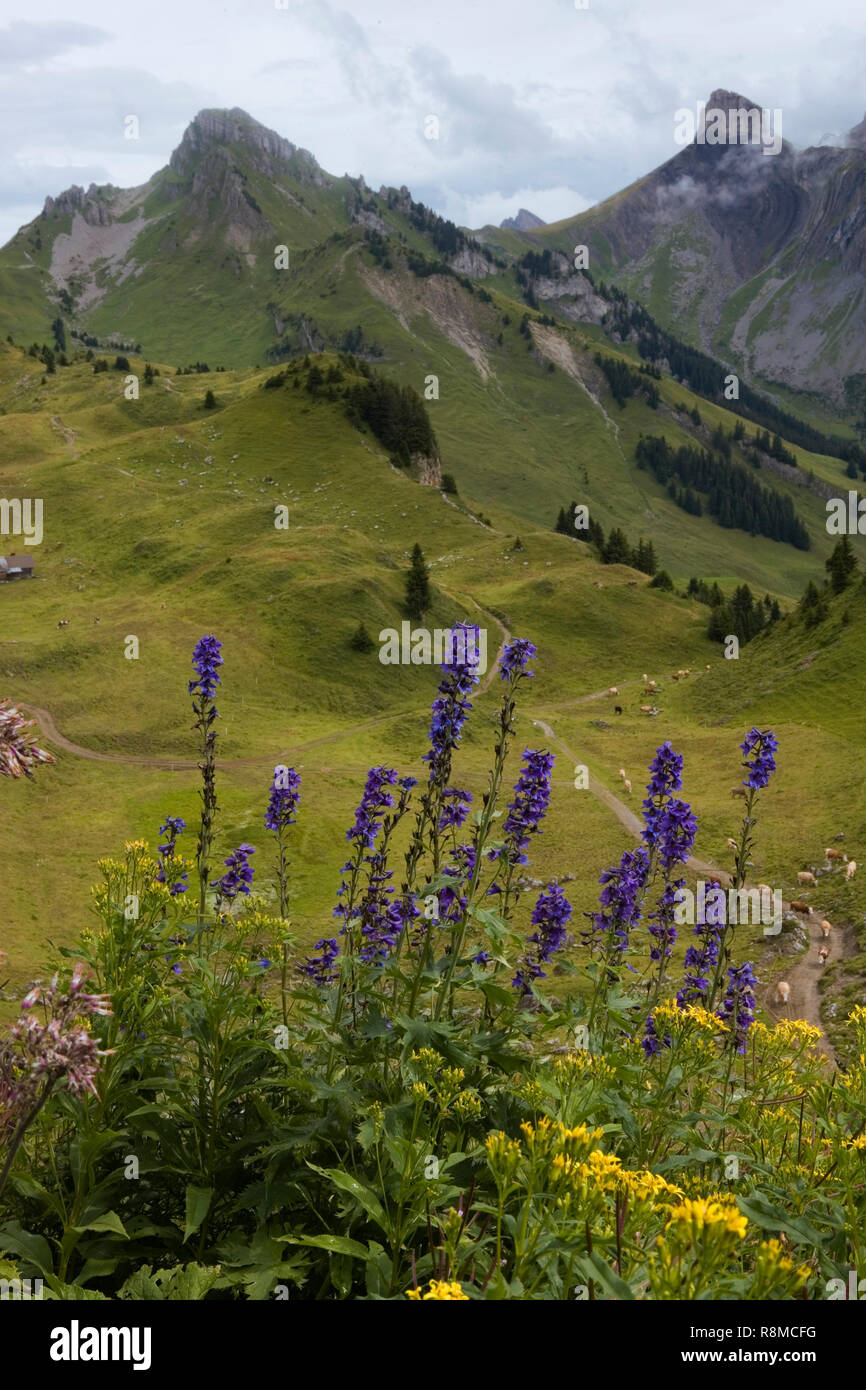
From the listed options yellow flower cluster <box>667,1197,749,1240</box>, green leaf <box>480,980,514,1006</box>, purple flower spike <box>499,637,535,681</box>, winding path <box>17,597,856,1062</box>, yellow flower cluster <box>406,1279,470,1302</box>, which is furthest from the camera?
winding path <box>17,597,856,1062</box>

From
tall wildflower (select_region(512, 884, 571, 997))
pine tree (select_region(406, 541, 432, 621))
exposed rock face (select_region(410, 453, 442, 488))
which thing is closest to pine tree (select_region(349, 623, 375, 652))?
pine tree (select_region(406, 541, 432, 621))

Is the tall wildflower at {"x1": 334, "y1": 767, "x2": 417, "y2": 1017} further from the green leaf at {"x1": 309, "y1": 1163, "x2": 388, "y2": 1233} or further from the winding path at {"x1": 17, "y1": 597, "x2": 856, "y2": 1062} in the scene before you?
the green leaf at {"x1": 309, "y1": 1163, "x2": 388, "y2": 1233}

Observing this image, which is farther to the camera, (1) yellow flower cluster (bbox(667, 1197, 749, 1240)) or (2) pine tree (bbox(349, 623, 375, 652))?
(2) pine tree (bbox(349, 623, 375, 652))

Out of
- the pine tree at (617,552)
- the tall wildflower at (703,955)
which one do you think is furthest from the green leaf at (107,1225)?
the pine tree at (617,552)

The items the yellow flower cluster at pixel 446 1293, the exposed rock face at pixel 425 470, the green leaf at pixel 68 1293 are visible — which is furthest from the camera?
the exposed rock face at pixel 425 470

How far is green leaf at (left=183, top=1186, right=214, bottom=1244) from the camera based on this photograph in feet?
18.8

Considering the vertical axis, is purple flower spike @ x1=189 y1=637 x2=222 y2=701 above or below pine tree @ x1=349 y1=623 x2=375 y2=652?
below

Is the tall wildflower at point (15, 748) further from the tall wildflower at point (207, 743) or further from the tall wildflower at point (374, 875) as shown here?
the tall wildflower at point (374, 875)

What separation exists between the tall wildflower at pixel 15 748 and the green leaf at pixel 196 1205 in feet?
11.3

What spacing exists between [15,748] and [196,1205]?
12.2 ft

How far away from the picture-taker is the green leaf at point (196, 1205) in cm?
573

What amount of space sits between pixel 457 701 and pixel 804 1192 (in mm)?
5289

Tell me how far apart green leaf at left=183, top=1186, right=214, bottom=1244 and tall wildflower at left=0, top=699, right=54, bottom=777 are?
3439mm

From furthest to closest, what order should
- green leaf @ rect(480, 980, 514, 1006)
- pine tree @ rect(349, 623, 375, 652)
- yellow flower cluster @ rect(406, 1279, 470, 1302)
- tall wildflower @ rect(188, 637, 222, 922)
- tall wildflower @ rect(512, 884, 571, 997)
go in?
1. pine tree @ rect(349, 623, 375, 652)
2. tall wildflower @ rect(512, 884, 571, 997)
3. tall wildflower @ rect(188, 637, 222, 922)
4. green leaf @ rect(480, 980, 514, 1006)
5. yellow flower cluster @ rect(406, 1279, 470, 1302)
